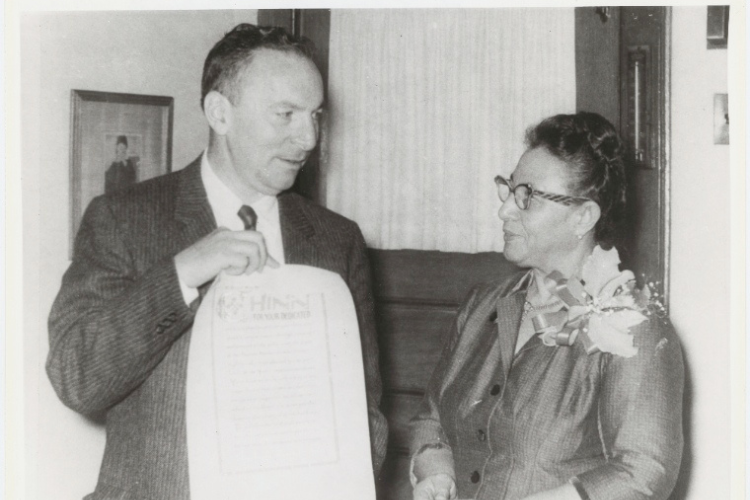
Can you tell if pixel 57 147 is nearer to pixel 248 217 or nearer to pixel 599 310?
pixel 248 217

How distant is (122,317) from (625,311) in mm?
911

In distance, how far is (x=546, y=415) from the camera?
141 cm

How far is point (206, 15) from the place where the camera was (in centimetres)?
177

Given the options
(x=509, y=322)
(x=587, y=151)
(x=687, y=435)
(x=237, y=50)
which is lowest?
(x=687, y=435)

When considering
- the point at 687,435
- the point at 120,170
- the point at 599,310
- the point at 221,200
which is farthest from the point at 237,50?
the point at 687,435

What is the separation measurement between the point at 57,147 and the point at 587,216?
3.59 feet

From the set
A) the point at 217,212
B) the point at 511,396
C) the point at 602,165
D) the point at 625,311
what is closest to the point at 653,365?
the point at 625,311

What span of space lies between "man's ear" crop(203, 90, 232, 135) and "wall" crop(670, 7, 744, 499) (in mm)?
1232

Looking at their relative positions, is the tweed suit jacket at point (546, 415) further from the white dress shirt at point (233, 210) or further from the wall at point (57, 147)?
the wall at point (57, 147)

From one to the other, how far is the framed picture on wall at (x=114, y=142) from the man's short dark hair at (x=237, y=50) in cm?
38

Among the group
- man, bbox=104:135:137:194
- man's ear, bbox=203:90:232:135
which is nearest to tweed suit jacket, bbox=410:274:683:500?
man's ear, bbox=203:90:232:135

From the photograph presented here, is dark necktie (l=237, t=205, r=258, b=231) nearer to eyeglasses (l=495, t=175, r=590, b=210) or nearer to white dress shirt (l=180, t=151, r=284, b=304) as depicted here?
white dress shirt (l=180, t=151, r=284, b=304)

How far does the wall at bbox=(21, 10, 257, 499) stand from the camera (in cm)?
143

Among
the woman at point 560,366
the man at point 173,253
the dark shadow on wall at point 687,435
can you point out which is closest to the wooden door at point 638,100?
the dark shadow on wall at point 687,435
